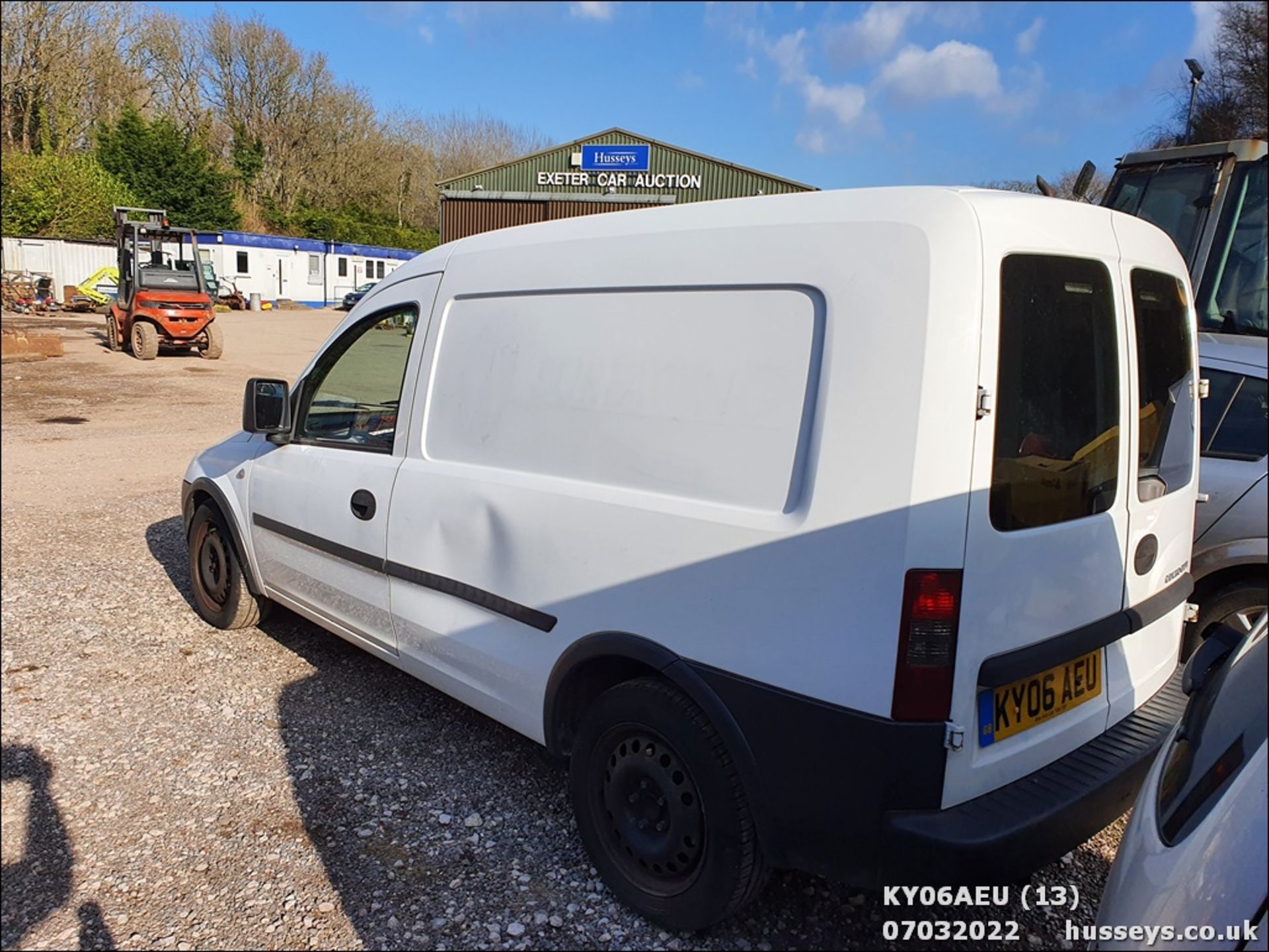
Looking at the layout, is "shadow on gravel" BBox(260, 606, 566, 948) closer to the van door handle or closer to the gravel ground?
the gravel ground

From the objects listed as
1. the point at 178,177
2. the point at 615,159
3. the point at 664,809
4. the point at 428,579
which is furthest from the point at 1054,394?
the point at 178,177

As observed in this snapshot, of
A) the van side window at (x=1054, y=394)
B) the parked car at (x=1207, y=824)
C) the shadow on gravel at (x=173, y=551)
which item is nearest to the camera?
the parked car at (x=1207, y=824)

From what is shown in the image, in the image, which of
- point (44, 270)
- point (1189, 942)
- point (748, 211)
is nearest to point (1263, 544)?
point (1189, 942)

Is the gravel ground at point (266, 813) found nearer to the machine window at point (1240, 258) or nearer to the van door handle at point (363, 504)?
the van door handle at point (363, 504)

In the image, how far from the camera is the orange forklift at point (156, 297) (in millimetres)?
16156

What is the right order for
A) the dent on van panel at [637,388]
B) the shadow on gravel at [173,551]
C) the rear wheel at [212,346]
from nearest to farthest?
the dent on van panel at [637,388] < the shadow on gravel at [173,551] < the rear wheel at [212,346]

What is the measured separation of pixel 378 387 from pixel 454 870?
178cm

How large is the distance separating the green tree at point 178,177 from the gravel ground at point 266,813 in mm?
37929

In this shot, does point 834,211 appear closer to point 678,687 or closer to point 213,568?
point 678,687

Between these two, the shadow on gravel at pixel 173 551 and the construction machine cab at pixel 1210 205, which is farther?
the construction machine cab at pixel 1210 205

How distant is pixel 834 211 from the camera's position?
204cm

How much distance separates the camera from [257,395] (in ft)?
11.6

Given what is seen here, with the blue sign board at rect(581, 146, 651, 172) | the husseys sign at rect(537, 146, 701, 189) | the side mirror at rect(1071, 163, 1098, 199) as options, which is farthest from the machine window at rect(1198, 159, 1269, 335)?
the blue sign board at rect(581, 146, 651, 172)

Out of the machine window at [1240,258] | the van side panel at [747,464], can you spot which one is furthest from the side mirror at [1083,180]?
the van side panel at [747,464]
